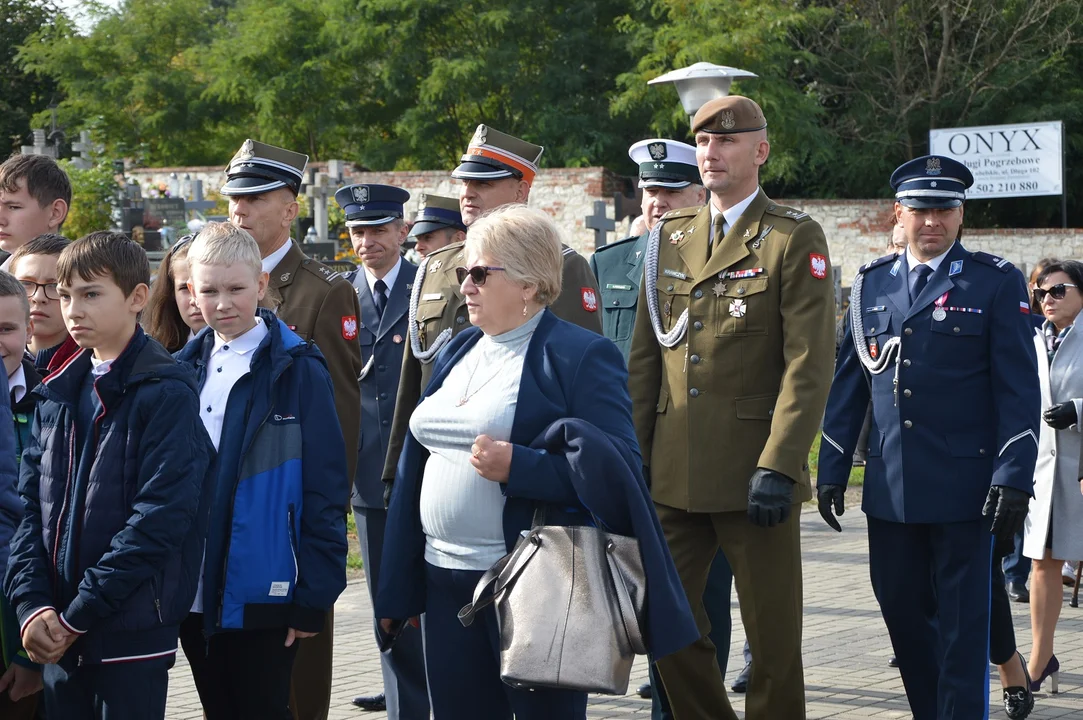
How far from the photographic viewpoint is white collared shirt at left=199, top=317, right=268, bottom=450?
3984mm

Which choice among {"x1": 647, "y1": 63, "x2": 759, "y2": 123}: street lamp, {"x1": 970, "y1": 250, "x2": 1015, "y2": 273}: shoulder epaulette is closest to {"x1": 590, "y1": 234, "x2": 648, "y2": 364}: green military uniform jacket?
{"x1": 970, "y1": 250, "x2": 1015, "y2": 273}: shoulder epaulette

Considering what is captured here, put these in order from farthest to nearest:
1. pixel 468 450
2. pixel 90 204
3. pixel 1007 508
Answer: pixel 90 204, pixel 1007 508, pixel 468 450

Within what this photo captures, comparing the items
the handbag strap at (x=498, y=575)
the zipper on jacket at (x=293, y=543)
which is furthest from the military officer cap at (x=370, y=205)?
the handbag strap at (x=498, y=575)

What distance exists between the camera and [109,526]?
3.57 metres

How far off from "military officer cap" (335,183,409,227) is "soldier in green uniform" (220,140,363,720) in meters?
1.45

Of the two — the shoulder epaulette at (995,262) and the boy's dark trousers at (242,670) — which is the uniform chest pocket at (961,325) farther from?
the boy's dark trousers at (242,670)

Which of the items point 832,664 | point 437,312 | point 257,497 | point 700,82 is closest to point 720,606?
point 832,664

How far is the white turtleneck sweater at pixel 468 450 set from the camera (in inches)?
136

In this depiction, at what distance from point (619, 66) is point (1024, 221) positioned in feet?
30.5

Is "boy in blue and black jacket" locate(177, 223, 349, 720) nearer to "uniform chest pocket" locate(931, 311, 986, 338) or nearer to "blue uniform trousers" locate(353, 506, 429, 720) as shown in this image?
"blue uniform trousers" locate(353, 506, 429, 720)

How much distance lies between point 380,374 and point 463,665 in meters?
2.67

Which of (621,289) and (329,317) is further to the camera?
(621,289)

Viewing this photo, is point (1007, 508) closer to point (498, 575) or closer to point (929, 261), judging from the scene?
point (929, 261)

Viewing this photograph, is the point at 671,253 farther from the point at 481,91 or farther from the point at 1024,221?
the point at 1024,221
